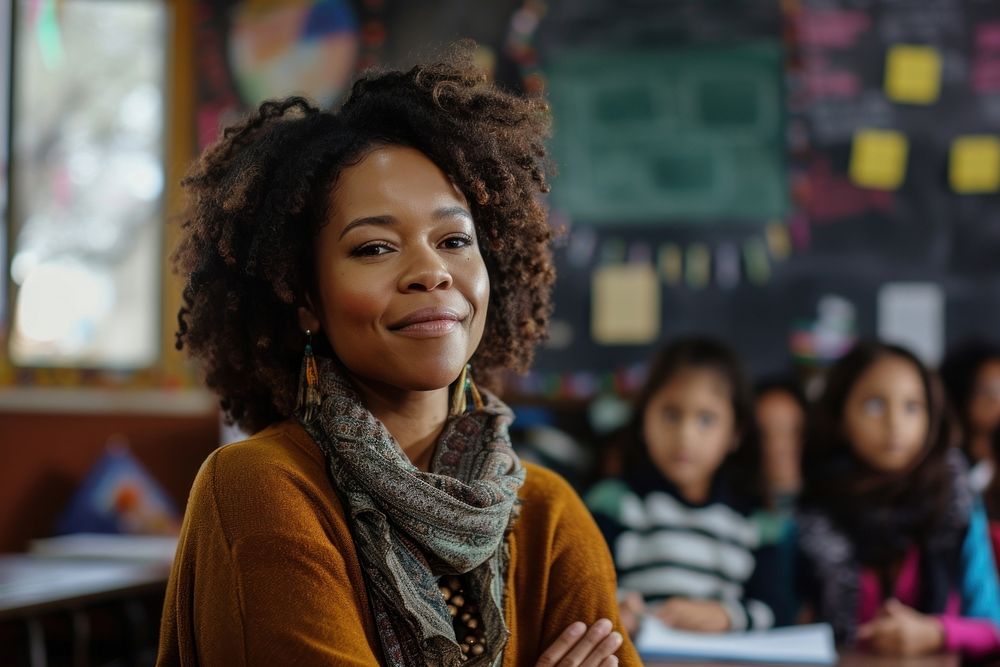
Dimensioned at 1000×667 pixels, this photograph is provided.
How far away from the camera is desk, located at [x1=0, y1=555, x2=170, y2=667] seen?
2.14m

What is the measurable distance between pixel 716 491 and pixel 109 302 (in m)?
2.16

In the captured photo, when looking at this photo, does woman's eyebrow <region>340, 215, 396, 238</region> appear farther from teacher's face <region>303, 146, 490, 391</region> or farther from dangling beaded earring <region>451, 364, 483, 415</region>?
dangling beaded earring <region>451, 364, 483, 415</region>

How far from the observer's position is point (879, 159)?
365 centimetres

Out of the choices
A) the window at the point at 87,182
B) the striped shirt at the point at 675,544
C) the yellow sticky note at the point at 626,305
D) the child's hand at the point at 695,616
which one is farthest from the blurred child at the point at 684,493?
the window at the point at 87,182

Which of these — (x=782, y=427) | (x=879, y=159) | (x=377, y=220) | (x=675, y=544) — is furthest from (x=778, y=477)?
(x=377, y=220)

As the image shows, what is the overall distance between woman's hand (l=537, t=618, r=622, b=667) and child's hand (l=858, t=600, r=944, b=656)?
1.00m

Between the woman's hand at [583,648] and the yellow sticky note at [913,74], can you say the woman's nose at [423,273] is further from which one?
the yellow sticky note at [913,74]

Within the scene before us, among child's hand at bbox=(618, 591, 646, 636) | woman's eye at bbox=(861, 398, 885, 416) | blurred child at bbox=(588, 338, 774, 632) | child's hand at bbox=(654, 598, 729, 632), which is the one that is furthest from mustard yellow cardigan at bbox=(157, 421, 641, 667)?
woman's eye at bbox=(861, 398, 885, 416)

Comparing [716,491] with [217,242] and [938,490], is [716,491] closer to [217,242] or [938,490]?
[938,490]

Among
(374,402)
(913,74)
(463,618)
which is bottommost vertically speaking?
(463,618)

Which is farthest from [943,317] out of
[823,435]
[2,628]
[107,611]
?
[2,628]

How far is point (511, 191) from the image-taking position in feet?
4.43

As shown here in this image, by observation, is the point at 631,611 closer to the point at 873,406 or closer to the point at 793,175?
the point at 873,406

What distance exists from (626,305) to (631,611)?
5.70 feet
